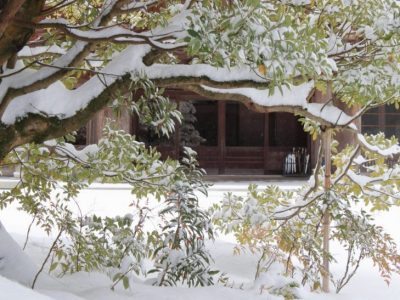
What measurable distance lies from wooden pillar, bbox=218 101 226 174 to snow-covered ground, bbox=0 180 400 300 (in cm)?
337

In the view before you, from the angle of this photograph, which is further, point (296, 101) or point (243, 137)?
point (243, 137)

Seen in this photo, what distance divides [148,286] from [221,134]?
38.3 ft

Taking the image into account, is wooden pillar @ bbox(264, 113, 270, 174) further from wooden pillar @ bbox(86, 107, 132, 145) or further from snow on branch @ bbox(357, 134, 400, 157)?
snow on branch @ bbox(357, 134, 400, 157)

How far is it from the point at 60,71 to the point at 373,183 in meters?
2.69

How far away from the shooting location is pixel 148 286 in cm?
321

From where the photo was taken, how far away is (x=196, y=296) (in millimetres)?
2912

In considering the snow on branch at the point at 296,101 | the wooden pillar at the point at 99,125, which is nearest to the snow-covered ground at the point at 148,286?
the snow on branch at the point at 296,101

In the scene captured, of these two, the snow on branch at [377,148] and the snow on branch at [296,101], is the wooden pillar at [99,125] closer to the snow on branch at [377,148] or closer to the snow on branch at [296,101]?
the snow on branch at [377,148]

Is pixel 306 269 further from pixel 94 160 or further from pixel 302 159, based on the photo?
pixel 302 159

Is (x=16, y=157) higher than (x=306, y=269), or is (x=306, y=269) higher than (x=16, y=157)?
(x=16, y=157)

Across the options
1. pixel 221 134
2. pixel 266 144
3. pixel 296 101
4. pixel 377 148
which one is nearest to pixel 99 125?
pixel 221 134

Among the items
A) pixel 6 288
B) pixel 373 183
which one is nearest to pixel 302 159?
pixel 373 183

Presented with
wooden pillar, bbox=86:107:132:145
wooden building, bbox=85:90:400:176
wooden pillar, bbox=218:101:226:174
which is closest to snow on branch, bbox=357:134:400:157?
wooden pillar, bbox=86:107:132:145

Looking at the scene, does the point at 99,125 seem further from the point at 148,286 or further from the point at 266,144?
the point at 148,286
